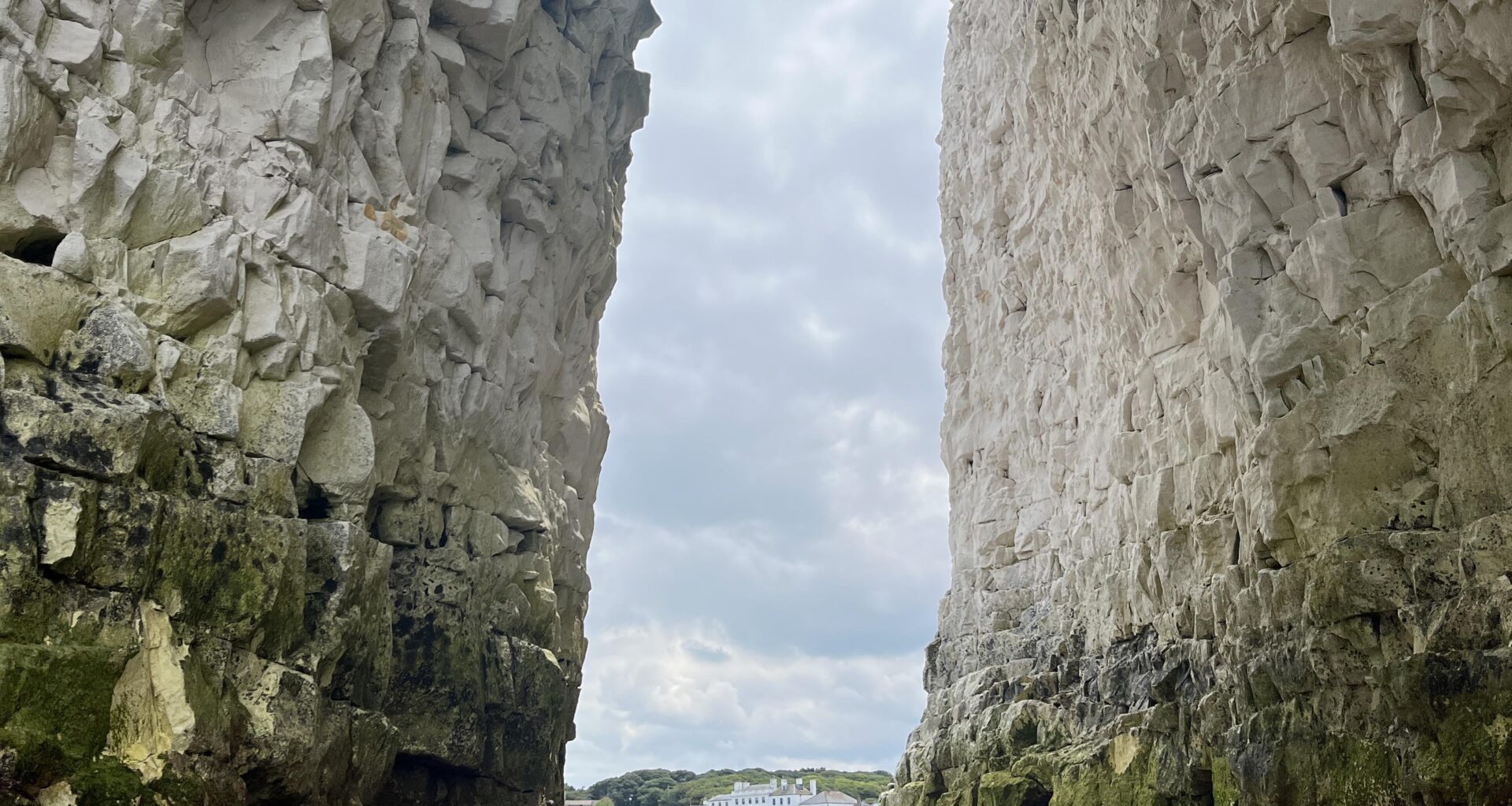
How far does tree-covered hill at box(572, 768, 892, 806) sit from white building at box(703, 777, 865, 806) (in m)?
1.93

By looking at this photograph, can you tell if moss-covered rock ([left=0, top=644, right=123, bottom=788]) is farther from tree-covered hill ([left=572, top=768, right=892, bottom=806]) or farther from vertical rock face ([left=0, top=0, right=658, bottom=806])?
tree-covered hill ([left=572, top=768, right=892, bottom=806])

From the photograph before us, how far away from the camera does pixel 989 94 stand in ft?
126

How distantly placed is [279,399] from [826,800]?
6289 centimetres

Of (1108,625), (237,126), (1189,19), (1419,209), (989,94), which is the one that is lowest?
(1108,625)

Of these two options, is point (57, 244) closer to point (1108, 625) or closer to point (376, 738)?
point (376, 738)

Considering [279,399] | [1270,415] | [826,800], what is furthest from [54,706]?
[826,800]

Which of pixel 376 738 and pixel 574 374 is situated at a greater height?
pixel 574 374

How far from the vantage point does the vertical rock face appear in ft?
46.7

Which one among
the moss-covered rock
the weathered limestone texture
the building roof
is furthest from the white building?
the moss-covered rock

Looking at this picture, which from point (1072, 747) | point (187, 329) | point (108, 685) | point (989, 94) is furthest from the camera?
point (989, 94)

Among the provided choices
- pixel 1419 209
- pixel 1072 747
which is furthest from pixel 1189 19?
pixel 1072 747

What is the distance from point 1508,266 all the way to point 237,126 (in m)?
17.2

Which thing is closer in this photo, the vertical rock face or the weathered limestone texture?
the vertical rock face

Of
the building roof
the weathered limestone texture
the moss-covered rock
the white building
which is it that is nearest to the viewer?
the moss-covered rock
